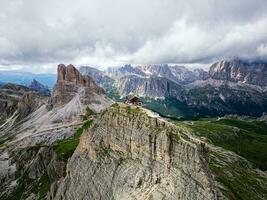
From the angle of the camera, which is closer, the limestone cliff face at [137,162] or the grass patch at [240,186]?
the limestone cliff face at [137,162]

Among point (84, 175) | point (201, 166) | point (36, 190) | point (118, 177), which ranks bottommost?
point (36, 190)

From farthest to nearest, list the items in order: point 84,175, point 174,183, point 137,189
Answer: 1. point 84,175
2. point 137,189
3. point 174,183

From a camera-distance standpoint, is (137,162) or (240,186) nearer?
(137,162)

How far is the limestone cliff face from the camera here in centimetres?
7188

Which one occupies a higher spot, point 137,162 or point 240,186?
point 137,162

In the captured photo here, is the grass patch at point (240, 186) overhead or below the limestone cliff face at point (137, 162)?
below

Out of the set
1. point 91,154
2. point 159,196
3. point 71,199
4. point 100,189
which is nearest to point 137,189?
point 159,196

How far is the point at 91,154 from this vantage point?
113 m

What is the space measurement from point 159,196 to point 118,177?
19.3 metres

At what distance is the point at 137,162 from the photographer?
88.2 meters

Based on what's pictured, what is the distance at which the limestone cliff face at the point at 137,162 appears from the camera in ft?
236

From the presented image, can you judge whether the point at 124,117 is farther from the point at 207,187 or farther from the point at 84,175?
the point at 207,187

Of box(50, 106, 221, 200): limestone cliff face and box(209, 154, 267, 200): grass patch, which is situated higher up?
box(50, 106, 221, 200): limestone cliff face

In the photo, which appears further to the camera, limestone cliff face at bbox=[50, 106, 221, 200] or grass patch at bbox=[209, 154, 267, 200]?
grass patch at bbox=[209, 154, 267, 200]
